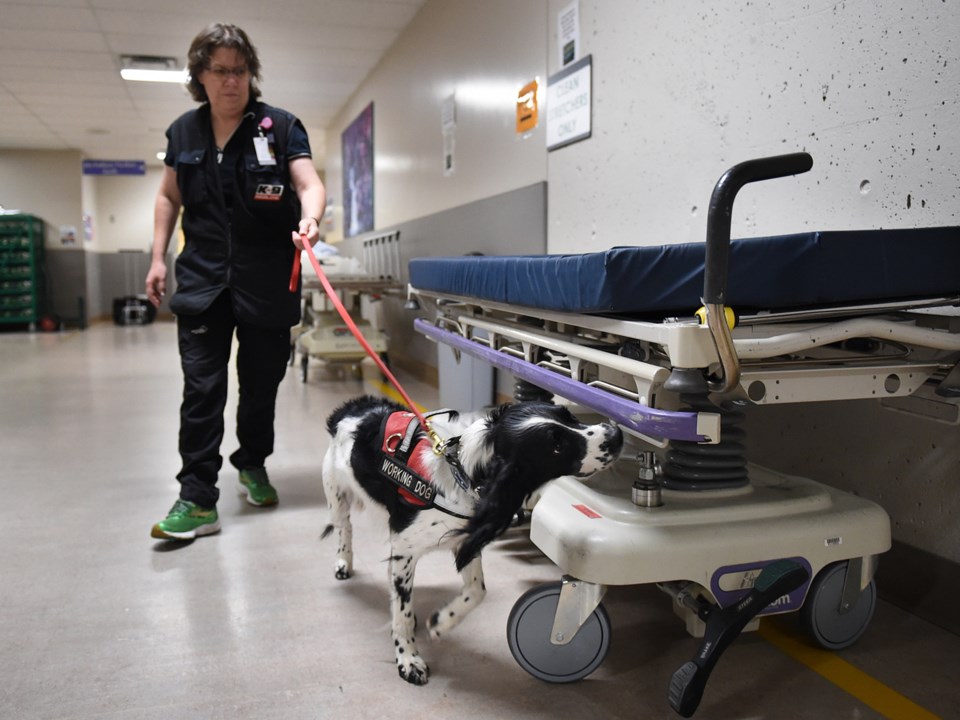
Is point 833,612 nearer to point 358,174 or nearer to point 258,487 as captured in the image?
point 258,487

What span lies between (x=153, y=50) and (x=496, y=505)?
23.0 feet

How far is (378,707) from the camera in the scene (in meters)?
1.53

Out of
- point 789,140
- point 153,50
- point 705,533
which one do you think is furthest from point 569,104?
point 153,50

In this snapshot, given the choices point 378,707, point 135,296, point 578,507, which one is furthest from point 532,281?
point 135,296

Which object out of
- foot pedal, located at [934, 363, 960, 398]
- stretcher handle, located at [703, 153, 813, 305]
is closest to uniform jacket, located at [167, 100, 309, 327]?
stretcher handle, located at [703, 153, 813, 305]

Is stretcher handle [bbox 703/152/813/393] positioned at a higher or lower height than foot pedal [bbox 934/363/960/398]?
higher

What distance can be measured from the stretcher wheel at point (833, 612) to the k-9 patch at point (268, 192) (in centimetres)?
203

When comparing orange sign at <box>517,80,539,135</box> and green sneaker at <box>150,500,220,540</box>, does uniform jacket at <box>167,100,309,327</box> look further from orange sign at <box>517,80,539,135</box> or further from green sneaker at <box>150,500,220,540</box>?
orange sign at <box>517,80,539,135</box>

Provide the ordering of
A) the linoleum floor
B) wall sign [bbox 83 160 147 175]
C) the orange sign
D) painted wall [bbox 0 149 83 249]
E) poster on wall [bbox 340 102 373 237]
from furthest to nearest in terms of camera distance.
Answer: wall sign [bbox 83 160 147 175] → painted wall [bbox 0 149 83 249] → poster on wall [bbox 340 102 373 237] → the orange sign → the linoleum floor

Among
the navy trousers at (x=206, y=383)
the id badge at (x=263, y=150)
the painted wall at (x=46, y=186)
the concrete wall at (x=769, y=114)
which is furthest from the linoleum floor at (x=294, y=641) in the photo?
the painted wall at (x=46, y=186)

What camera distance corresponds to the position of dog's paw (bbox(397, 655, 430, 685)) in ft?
5.32

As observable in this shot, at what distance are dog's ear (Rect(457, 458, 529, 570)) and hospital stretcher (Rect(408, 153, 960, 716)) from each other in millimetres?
160

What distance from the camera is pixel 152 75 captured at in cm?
769

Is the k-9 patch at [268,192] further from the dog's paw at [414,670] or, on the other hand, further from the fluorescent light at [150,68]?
the fluorescent light at [150,68]
